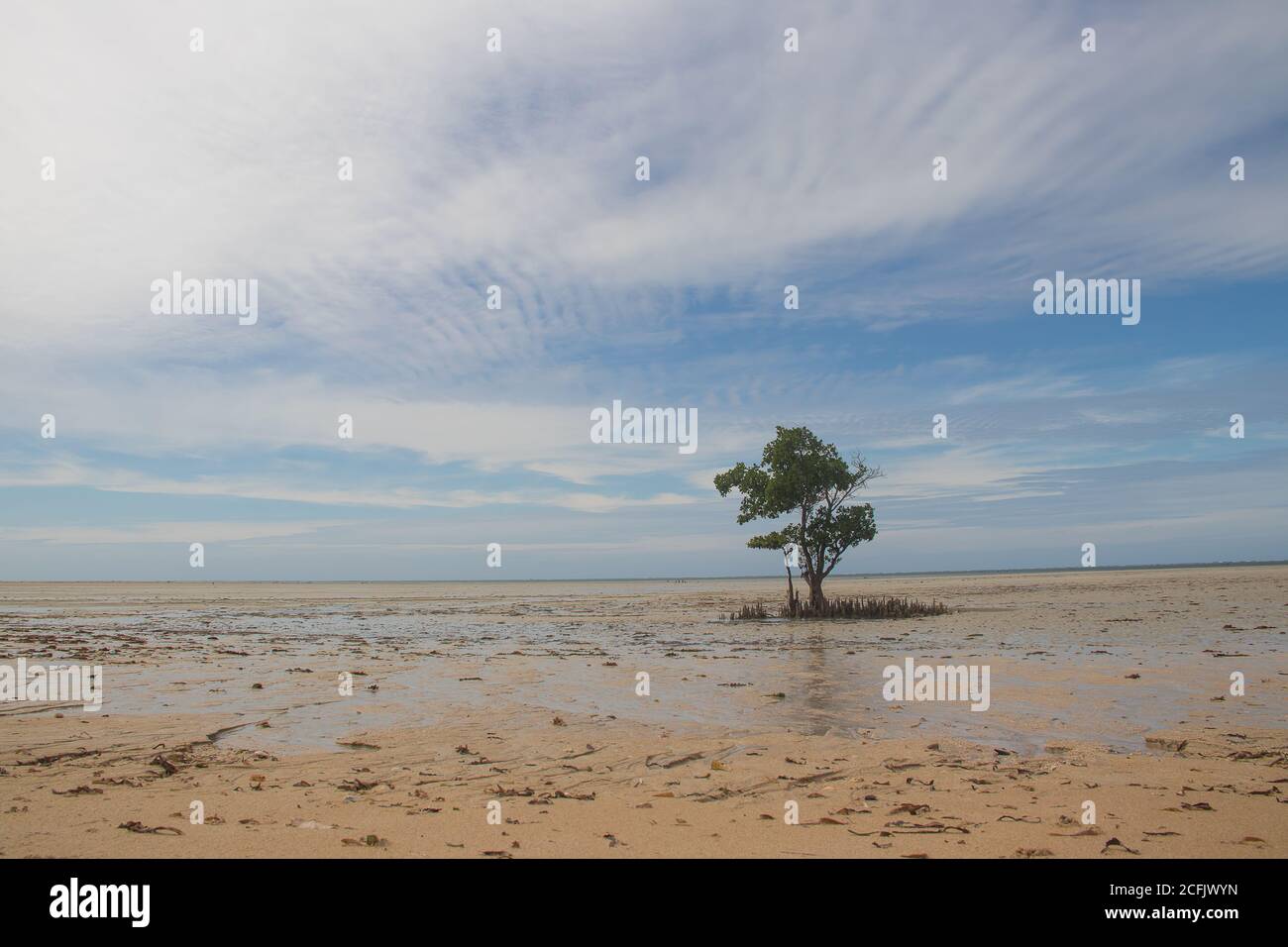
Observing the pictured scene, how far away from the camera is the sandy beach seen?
6.06 metres

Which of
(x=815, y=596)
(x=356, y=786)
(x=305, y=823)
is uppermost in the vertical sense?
(x=305, y=823)

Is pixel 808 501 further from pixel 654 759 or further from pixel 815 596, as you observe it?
pixel 654 759

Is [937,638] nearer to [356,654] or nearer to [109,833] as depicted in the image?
[356,654]

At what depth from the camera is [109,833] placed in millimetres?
6156

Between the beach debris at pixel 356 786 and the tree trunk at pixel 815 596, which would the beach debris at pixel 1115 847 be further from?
the tree trunk at pixel 815 596

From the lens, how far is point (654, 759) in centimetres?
896

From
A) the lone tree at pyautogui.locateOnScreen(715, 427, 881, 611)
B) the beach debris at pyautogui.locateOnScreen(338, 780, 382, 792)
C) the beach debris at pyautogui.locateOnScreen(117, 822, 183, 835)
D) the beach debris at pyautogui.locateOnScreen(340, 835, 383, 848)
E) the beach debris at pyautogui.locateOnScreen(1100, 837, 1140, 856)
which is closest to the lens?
the beach debris at pyautogui.locateOnScreen(1100, 837, 1140, 856)

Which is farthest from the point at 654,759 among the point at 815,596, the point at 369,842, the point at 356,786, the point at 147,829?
the point at 815,596

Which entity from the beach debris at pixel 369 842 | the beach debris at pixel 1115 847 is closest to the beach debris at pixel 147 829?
the beach debris at pixel 369 842

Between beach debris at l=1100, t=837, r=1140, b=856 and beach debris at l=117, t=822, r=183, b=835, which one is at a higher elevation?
beach debris at l=117, t=822, r=183, b=835

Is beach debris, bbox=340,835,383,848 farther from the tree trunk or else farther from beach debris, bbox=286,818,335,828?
the tree trunk

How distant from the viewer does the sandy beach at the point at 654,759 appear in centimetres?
606

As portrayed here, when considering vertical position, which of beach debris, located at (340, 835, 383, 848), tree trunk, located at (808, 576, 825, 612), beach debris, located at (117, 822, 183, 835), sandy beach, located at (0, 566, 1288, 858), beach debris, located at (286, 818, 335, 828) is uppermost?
beach debris, located at (117, 822, 183, 835)

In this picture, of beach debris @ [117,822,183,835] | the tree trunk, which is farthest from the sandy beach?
the tree trunk
